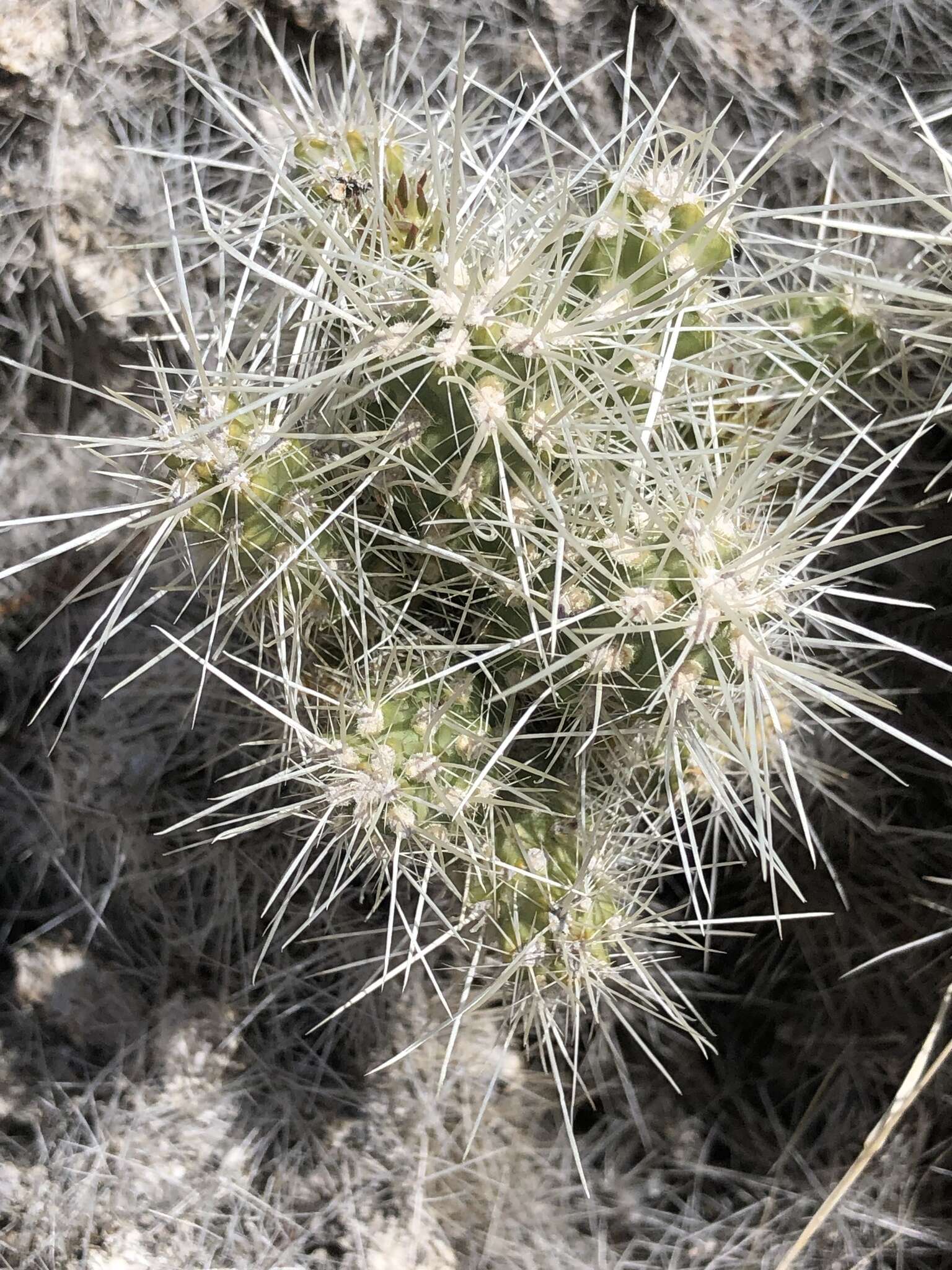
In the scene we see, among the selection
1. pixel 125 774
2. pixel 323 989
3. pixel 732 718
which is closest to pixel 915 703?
pixel 732 718

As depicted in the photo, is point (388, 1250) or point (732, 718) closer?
point (732, 718)

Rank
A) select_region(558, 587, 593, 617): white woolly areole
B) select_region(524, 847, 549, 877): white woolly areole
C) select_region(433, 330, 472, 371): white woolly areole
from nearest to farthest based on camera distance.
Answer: select_region(433, 330, 472, 371): white woolly areole < select_region(558, 587, 593, 617): white woolly areole < select_region(524, 847, 549, 877): white woolly areole

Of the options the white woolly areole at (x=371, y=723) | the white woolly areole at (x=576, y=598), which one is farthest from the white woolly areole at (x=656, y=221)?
the white woolly areole at (x=371, y=723)

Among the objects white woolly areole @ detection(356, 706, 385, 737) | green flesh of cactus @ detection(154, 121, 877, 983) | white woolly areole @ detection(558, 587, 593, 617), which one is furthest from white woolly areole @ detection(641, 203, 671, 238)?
white woolly areole @ detection(356, 706, 385, 737)

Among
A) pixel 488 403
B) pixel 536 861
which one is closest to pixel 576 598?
pixel 488 403

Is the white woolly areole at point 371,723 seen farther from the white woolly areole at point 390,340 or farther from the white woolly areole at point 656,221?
the white woolly areole at point 656,221

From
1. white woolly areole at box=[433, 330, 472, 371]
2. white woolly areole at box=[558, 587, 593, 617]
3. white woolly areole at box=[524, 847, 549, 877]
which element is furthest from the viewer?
white woolly areole at box=[524, 847, 549, 877]

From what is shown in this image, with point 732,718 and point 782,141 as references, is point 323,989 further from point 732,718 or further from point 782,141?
point 782,141

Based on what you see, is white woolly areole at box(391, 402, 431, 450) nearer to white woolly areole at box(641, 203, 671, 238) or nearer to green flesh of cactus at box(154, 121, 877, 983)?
green flesh of cactus at box(154, 121, 877, 983)
